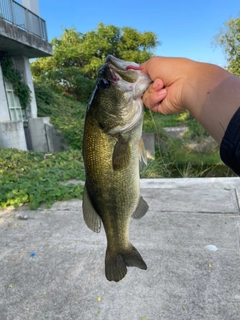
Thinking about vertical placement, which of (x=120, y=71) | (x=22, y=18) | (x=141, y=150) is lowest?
(x=141, y=150)

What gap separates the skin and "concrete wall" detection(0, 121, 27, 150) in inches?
267

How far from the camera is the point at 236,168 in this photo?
3.49 feet

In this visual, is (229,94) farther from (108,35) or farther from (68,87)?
(108,35)

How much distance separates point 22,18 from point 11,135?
3.75 metres

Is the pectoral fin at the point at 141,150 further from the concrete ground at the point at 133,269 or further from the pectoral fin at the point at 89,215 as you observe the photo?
the concrete ground at the point at 133,269

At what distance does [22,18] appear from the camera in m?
8.50

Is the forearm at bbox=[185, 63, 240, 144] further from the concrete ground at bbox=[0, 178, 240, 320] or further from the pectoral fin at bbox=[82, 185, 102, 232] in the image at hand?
the concrete ground at bbox=[0, 178, 240, 320]

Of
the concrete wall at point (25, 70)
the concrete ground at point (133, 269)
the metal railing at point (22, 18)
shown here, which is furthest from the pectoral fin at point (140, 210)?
the concrete wall at point (25, 70)

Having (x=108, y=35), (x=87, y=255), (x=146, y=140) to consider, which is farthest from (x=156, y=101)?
(x=108, y=35)

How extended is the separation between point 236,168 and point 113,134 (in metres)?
0.54

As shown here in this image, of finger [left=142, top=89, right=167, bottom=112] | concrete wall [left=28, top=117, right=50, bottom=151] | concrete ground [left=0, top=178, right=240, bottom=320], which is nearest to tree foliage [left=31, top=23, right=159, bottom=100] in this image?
concrete wall [left=28, top=117, right=50, bottom=151]

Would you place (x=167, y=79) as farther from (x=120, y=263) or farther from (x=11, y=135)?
(x=11, y=135)

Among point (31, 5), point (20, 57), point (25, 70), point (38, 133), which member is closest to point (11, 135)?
point (38, 133)

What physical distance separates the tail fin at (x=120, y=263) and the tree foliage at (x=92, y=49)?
15894mm
